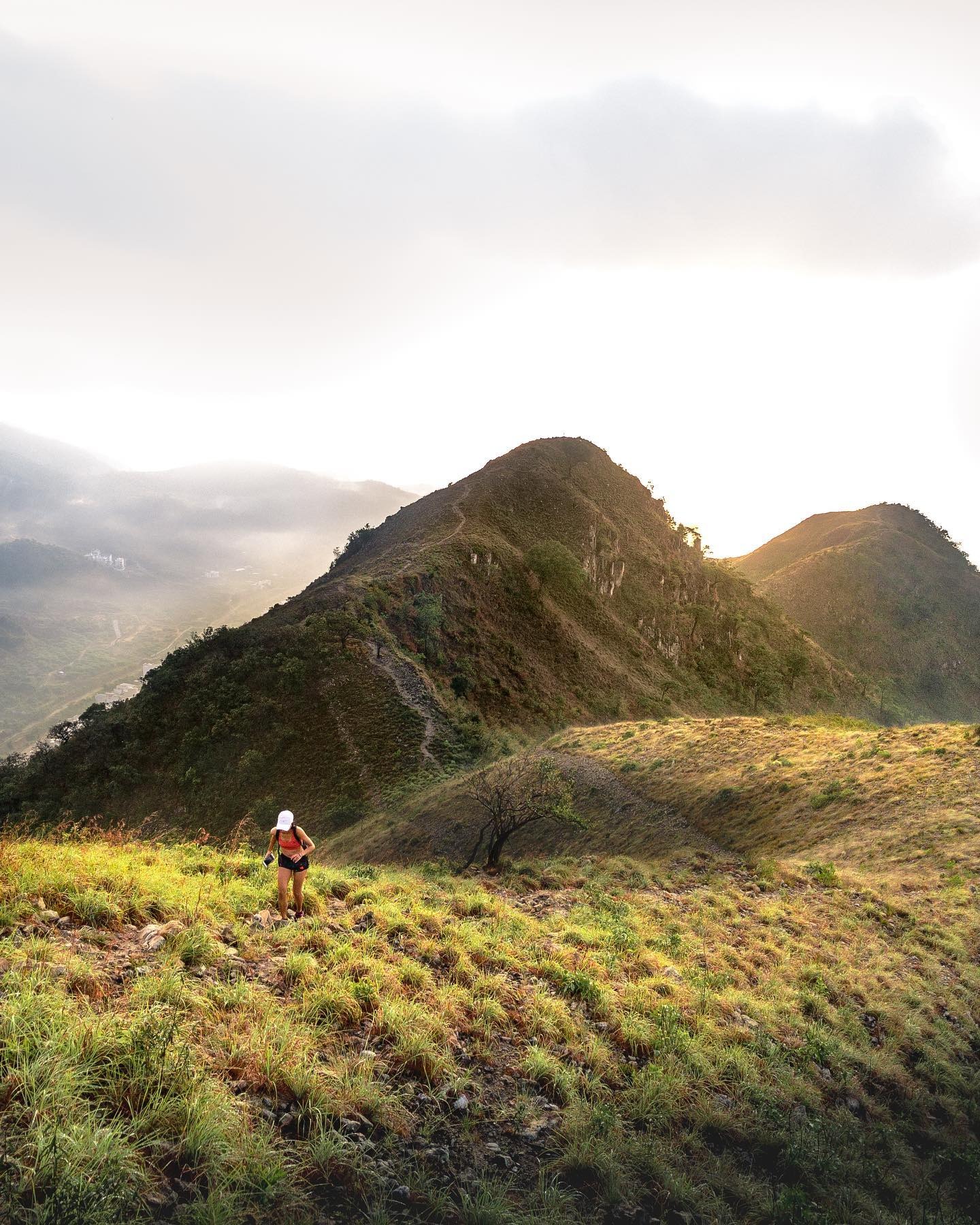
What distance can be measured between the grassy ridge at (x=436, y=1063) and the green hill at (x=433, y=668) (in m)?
21.5

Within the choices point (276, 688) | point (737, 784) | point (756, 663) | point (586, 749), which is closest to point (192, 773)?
point (276, 688)

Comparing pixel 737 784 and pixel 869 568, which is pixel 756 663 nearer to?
pixel 737 784

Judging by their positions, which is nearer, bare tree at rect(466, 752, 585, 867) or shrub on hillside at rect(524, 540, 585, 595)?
bare tree at rect(466, 752, 585, 867)

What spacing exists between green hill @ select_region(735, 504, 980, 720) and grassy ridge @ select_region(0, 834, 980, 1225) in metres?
79.9

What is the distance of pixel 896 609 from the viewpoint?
99938 millimetres

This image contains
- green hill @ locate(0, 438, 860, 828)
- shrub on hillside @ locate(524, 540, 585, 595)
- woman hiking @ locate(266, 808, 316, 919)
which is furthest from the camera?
shrub on hillside @ locate(524, 540, 585, 595)

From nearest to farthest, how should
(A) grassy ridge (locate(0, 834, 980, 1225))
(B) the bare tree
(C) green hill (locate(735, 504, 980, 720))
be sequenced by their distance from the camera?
(A) grassy ridge (locate(0, 834, 980, 1225)) → (B) the bare tree → (C) green hill (locate(735, 504, 980, 720))

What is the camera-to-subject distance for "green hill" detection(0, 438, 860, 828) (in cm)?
3222

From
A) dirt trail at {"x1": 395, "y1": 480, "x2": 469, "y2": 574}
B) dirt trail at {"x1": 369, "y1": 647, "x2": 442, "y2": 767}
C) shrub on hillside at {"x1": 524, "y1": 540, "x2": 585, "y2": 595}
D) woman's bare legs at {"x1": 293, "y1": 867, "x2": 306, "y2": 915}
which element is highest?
dirt trail at {"x1": 395, "y1": 480, "x2": 469, "y2": 574}

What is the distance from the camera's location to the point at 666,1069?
657cm

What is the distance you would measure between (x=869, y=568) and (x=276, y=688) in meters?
111

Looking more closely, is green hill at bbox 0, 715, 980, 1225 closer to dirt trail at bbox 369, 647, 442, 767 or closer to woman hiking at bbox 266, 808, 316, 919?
woman hiking at bbox 266, 808, 316, 919

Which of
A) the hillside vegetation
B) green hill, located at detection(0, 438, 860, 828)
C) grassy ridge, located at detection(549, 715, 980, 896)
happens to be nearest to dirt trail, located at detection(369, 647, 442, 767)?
green hill, located at detection(0, 438, 860, 828)

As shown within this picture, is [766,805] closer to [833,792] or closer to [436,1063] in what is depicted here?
[833,792]
